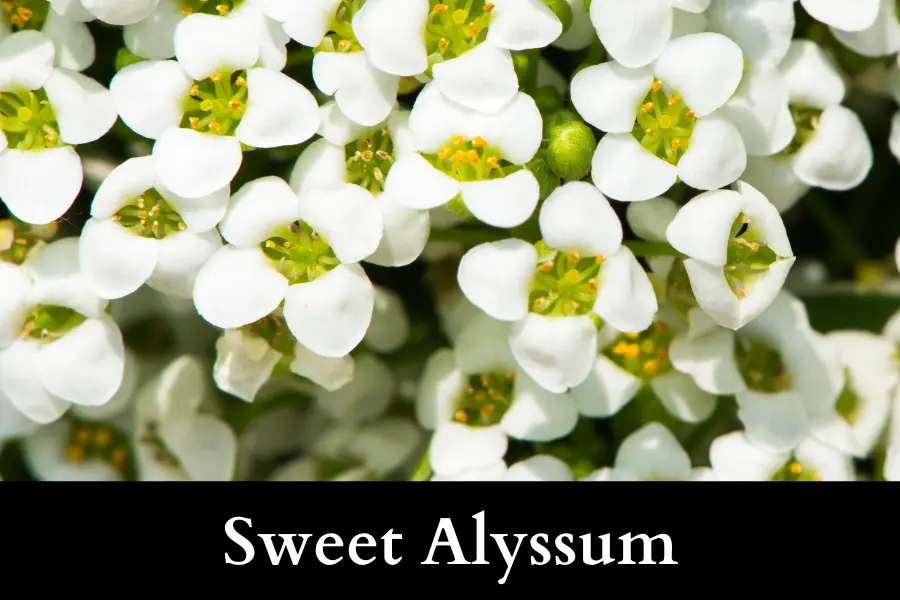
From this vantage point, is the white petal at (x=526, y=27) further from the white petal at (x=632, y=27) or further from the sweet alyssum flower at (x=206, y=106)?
the sweet alyssum flower at (x=206, y=106)

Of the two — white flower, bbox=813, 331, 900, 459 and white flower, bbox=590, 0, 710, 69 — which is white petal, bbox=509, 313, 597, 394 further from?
white flower, bbox=813, 331, 900, 459

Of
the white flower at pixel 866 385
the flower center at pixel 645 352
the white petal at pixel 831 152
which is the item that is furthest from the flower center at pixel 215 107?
the white flower at pixel 866 385

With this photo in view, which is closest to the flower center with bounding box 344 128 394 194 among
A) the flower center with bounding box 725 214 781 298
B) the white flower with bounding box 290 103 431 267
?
the white flower with bounding box 290 103 431 267

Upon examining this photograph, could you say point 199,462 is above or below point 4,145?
below
